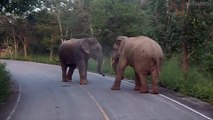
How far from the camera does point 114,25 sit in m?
38.4

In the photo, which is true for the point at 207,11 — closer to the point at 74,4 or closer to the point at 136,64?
the point at 136,64

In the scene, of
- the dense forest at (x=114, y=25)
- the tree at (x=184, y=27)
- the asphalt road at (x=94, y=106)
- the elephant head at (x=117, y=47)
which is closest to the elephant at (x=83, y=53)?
the elephant head at (x=117, y=47)

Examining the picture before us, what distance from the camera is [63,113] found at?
15.9 metres

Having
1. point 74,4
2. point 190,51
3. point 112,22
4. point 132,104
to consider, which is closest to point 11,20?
point 74,4

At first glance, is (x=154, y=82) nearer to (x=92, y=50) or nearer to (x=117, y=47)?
(x=117, y=47)

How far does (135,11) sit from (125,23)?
125 cm

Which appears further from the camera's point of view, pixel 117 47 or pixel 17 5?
pixel 117 47

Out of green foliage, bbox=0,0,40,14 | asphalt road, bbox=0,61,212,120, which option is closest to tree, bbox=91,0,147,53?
asphalt road, bbox=0,61,212,120

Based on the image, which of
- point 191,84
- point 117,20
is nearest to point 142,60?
point 191,84

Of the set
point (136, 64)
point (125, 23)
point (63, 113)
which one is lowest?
point (63, 113)

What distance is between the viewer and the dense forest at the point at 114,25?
2514cm

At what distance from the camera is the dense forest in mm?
25141

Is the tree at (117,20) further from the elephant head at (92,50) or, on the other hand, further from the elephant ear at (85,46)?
the elephant ear at (85,46)

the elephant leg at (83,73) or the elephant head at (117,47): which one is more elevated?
the elephant head at (117,47)
